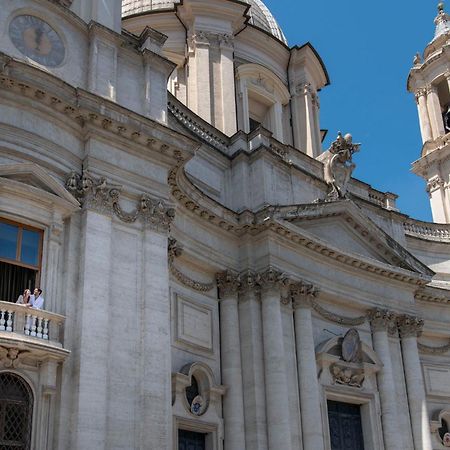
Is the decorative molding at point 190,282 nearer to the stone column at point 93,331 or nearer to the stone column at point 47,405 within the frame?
the stone column at point 93,331

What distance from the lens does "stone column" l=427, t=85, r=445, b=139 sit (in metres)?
32.9

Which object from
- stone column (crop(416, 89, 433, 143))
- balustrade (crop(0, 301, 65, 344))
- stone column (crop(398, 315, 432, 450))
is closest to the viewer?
balustrade (crop(0, 301, 65, 344))

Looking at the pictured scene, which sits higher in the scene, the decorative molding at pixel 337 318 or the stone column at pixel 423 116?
the stone column at pixel 423 116

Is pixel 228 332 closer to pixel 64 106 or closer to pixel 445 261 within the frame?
pixel 64 106

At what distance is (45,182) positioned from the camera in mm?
15648

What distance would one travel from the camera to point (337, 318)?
23.0 metres

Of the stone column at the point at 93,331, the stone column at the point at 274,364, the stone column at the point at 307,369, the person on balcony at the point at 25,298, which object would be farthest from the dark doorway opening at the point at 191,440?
the person on balcony at the point at 25,298

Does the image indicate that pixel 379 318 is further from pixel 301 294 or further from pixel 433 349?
pixel 301 294

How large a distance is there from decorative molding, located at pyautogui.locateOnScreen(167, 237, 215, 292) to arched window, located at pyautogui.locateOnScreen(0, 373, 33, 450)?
5.64 m

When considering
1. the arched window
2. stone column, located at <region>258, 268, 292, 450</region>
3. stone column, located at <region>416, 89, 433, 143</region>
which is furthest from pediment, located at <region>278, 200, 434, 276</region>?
the arched window

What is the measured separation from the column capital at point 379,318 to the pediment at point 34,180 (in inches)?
443

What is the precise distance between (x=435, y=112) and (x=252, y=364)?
1756 cm

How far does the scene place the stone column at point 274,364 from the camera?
19.2 metres

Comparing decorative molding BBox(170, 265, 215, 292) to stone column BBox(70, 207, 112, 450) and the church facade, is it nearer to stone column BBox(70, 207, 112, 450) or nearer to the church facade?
the church facade
